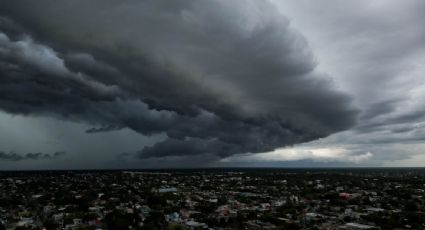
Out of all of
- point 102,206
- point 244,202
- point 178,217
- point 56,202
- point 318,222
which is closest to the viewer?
point 318,222

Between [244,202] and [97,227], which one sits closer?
[97,227]

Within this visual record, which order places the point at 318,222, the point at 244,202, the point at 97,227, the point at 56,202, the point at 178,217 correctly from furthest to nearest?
the point at 244,202 < the point at 56,202 < the point at 178,217 < the point at 318,222 < the point at 97,227

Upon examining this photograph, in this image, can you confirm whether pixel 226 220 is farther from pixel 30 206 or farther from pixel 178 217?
pixel 30 206

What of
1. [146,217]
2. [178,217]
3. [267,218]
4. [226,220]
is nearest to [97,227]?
[146,217]

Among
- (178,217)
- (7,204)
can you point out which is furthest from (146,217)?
(7,204)

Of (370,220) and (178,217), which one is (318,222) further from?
(178,217)

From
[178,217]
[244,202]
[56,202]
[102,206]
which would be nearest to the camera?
[178,217]

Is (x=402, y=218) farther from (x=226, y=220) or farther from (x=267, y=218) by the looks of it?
(x=226, y=220)

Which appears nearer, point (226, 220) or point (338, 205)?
point (226, 220)

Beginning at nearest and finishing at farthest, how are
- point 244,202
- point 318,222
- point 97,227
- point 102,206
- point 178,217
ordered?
point 97,227 → point 318,222 → point 178,217 → point 102,206 → point 244,202
